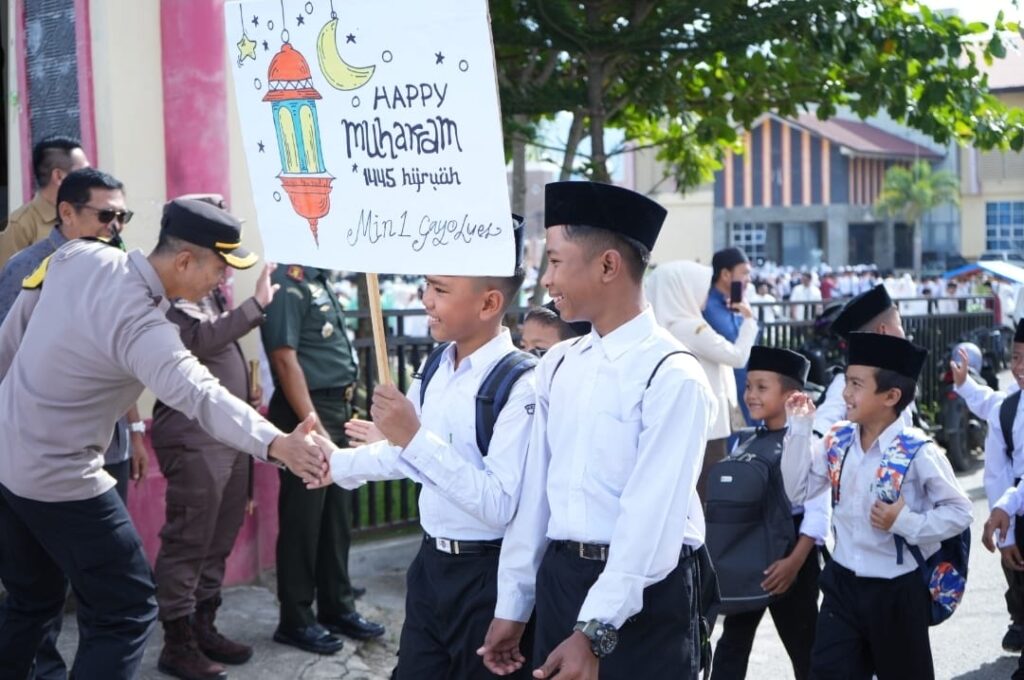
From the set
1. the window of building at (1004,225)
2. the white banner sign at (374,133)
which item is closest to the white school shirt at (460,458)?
the white banner sign at (374,133)

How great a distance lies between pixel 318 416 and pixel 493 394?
2816 mm

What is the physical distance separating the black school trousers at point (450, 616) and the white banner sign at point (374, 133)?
0.93 m

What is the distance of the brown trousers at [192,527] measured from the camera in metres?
5.88

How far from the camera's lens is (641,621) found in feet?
11.3

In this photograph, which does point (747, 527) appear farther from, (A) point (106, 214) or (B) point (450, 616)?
(A) point (106, 214)

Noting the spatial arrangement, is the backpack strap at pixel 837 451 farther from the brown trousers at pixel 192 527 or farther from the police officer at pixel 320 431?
the brown trousers at pixel 192 527

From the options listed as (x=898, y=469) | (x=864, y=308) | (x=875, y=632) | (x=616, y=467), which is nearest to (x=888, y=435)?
(x=898, y=469)

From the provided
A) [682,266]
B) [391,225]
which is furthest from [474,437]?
[682,266]

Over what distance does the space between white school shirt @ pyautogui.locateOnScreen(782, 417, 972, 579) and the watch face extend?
6.39ft

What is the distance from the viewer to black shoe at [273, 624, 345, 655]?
20.7ft

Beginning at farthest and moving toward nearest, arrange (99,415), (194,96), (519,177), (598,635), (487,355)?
(519,177), (194,96), (99,415), (487,355), (598,635)

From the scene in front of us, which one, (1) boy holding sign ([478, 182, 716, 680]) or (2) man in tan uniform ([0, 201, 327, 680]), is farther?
(2) man in tan uniform ([0, 201, 327, 680])

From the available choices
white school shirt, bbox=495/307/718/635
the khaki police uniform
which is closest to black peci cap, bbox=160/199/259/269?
the khaki police uniform

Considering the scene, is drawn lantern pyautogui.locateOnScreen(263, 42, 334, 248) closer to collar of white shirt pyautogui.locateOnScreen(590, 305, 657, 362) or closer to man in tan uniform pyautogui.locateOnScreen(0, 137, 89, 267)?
collar of white shirt pyautogui.locateOnScreen(590, 305, 657, 362)
